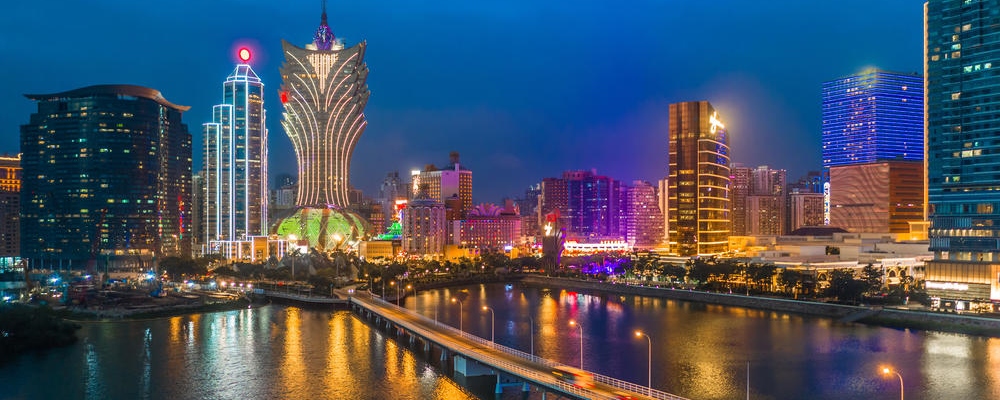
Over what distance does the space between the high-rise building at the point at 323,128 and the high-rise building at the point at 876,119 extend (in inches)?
3461

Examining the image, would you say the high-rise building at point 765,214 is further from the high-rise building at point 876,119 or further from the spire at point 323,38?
the spire at point 323,38

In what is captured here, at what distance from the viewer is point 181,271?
317 ft

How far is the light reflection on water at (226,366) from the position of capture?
4053 centimetres

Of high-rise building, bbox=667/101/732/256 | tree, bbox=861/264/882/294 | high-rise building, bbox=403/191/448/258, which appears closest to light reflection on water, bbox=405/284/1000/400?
tree, bbox=861/264/882/294

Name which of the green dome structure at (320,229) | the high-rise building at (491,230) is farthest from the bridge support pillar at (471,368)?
the high-rise building at (491,230)

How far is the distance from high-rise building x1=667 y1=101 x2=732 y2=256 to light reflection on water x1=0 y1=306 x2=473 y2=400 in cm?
5266

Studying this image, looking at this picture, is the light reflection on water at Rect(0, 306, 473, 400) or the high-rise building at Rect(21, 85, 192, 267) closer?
the light reflection on water at Rect(0, 306, 473, 400)

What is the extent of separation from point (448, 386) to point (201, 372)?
1516 cm

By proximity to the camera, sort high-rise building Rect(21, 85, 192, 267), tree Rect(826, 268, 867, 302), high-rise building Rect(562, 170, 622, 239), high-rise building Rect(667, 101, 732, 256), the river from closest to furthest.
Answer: the river, tree Rect(826, 268, 867, 302), high-rise building Rect(667, 101, 732, 256), high-rise building Rect(21, 85, 192, 267), high-rise building Rect(562, 170, 622, 239)

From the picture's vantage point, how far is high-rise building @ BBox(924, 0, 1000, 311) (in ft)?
208

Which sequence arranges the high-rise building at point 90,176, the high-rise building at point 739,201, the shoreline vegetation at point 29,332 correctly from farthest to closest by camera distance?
the high-rise building at point 739,201
the high-rise building at point 90,176
the shoreline vegetation at point 29,332

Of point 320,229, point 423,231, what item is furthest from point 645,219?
point 320,229

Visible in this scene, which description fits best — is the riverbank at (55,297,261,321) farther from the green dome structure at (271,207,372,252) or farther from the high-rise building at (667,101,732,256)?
the high-rise building at (667,101,732,256)

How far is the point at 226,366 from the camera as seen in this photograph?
46.9 m
